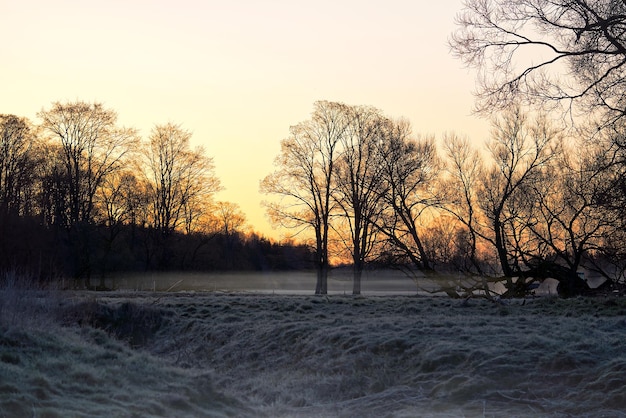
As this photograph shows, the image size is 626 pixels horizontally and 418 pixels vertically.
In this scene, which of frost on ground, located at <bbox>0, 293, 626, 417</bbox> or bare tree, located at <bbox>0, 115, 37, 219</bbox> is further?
bare tree, located at <bbox>0, 115, 37, 219</bbox>

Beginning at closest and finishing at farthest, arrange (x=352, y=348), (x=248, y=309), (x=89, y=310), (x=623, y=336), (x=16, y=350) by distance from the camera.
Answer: (x=16, y=350) → (x=623, y=336) → (x=352, y=348) → (x=89, y=310) → (x=248, y=309)

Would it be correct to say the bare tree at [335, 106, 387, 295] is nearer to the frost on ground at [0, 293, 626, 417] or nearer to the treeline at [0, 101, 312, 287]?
the treeline at [0, 101, 312, 287]

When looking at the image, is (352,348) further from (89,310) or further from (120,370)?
(89,310)

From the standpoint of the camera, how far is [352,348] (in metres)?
17.3

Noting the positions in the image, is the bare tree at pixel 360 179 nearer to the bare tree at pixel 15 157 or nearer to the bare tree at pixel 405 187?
the bare tree at pixel 405 187

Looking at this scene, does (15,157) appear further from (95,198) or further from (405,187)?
(405,187)

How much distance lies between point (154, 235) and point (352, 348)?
4125 centimetres

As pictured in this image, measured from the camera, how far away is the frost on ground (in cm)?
1123

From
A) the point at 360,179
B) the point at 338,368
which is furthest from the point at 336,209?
the point at 338,368

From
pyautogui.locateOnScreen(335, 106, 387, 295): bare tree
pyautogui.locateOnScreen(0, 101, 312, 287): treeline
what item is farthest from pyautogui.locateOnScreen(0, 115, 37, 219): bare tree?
pyautogui.locateOnScreen(335, 106, 387, 295): bare tree

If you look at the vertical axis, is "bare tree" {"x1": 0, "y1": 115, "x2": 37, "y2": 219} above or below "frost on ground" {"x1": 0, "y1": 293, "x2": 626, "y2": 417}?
above

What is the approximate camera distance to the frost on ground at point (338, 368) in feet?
36.9

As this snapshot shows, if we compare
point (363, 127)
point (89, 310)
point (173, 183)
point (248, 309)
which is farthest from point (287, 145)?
point (89, 310)

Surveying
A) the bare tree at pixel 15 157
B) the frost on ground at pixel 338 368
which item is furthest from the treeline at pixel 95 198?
the frost on ground at pixel 338 368
